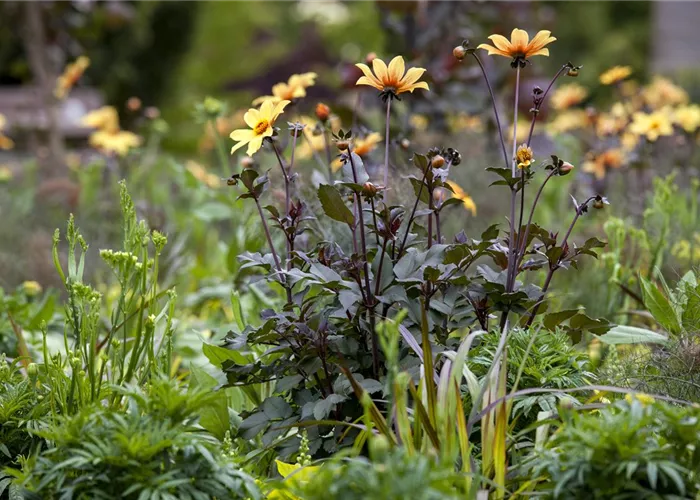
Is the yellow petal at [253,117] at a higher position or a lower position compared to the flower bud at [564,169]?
higher

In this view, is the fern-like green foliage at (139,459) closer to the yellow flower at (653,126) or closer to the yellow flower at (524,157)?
the yellow flower at (524,157)

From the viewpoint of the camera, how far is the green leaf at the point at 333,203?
1616 mm

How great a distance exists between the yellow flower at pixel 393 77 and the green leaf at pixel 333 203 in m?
0.22

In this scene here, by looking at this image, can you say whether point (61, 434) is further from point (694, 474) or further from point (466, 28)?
point (466, 28)

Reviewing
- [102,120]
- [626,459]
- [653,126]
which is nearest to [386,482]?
[626,459]

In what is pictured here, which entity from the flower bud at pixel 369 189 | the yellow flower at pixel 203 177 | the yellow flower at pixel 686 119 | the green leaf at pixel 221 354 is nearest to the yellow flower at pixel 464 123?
the yellow flower at pixel 203 177

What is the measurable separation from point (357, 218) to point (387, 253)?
0.10 m

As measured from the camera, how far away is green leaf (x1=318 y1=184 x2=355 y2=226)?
162 centimetres

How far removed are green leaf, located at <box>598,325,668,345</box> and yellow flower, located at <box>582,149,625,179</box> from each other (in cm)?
154

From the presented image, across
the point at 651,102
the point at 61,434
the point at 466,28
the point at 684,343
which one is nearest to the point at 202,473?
the point at 61,434

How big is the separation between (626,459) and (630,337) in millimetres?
780

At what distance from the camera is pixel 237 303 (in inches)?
82.5

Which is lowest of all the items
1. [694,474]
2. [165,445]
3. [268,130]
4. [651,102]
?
[694,474]

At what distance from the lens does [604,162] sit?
3.37 m
